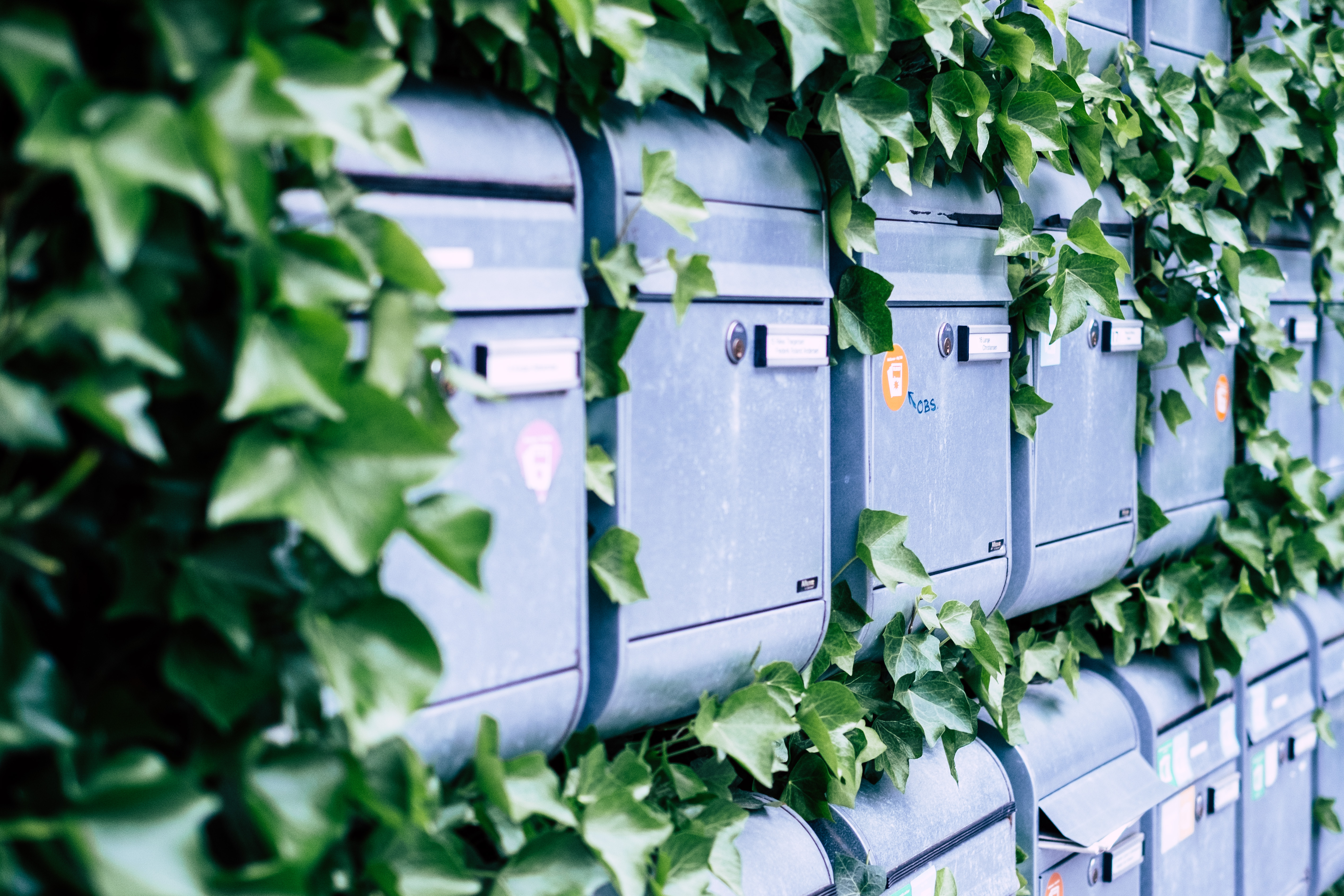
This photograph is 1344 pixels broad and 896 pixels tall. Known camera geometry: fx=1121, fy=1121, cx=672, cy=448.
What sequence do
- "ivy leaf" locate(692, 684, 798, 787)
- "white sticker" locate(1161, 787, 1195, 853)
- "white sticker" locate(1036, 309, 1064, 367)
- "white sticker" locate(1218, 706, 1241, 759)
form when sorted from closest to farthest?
"ivy leaf" locate(692, 684, 798, 787) → "white sticker" locate(1036, 309, 1064, 367) → "white sticker" locate(1161, 787, 1195, 853) → "white sticker" locate(1218, 706, 1241, 759)

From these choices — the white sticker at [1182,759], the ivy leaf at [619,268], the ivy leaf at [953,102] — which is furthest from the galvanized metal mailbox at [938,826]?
the ivy leaf at [953,102]

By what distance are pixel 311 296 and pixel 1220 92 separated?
2.29 meters

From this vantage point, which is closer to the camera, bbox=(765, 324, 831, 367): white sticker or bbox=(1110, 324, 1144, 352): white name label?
bbox=(765, 324, 831, 367): white sticker

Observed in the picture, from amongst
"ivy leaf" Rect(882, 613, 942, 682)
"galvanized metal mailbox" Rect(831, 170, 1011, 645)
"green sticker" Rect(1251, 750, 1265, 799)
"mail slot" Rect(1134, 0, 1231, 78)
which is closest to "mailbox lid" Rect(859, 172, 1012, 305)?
"galvanized metal mailbox" Rect(831, 170, 1011, 645)

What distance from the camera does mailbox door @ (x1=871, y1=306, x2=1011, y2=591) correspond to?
1704mm

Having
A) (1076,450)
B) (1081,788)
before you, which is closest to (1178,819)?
(1081,788)

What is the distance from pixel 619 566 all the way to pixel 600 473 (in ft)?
0.35

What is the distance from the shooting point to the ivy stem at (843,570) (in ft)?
5.45

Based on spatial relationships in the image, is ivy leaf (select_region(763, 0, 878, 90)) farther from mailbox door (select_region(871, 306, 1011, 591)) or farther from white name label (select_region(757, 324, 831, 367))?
mailbox door (select_region(871, 306, 1011, 591))

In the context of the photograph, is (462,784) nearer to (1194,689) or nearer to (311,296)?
(311,296)

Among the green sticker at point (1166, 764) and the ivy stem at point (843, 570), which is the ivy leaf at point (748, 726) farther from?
the green sticker at point (1166, 764)

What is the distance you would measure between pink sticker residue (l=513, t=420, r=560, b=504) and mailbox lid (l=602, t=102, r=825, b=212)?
0.29m

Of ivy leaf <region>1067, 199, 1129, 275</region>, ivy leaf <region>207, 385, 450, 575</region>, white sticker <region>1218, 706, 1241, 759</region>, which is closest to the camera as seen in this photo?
ivy leaf <region>207, 385, 450, 575</region>

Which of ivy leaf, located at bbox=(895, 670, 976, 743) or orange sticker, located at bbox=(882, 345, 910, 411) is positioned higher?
orange sticker, located at bbox=(882, 345, 910, 411)
